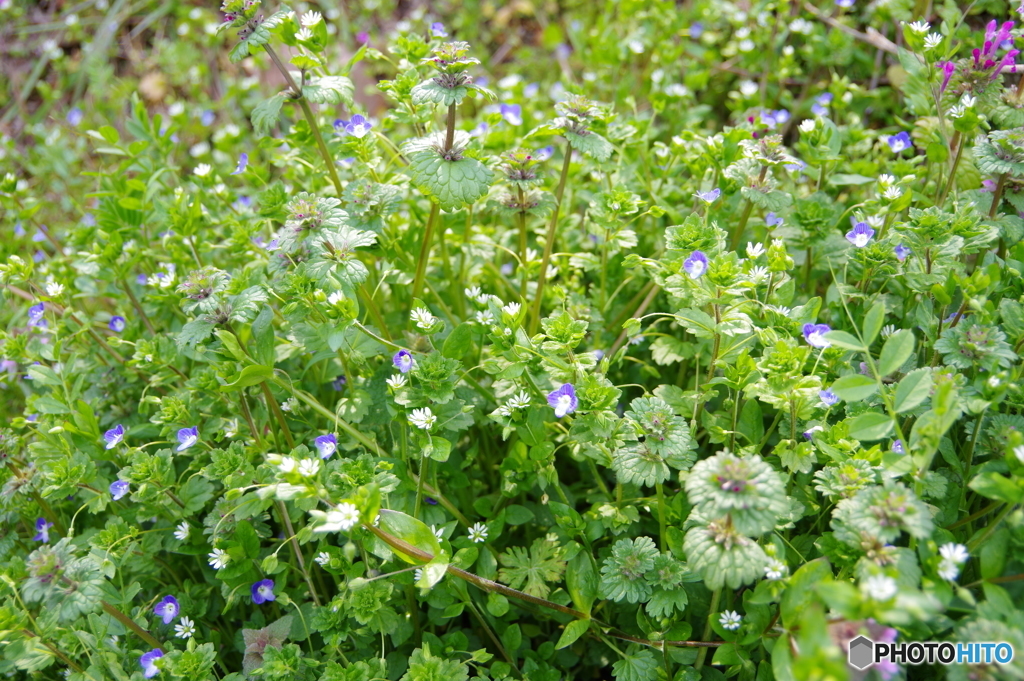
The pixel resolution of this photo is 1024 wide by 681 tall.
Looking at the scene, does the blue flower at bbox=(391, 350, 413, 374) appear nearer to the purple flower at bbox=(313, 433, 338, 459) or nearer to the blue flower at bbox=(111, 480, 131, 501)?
the purple flower at bbox=(313, 433, 338, 459)

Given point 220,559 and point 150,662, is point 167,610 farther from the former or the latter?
point 220,559

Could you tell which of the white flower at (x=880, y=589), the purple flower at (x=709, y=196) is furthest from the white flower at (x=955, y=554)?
the purple flower at (x=709, y=196)

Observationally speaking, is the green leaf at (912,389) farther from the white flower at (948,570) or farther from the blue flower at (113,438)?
the blue flower at (113,438)

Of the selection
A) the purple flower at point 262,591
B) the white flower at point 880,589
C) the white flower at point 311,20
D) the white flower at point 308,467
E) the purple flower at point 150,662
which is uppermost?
the white flower at point 311,20

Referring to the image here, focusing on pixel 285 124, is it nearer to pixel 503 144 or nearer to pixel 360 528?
pixel 503 144

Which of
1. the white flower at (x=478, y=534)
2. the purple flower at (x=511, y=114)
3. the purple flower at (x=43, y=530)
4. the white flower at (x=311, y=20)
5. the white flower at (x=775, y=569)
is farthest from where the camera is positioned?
the purple flower at (x=511, y=114)

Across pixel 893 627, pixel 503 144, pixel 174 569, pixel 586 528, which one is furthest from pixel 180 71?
pixel 893 627
